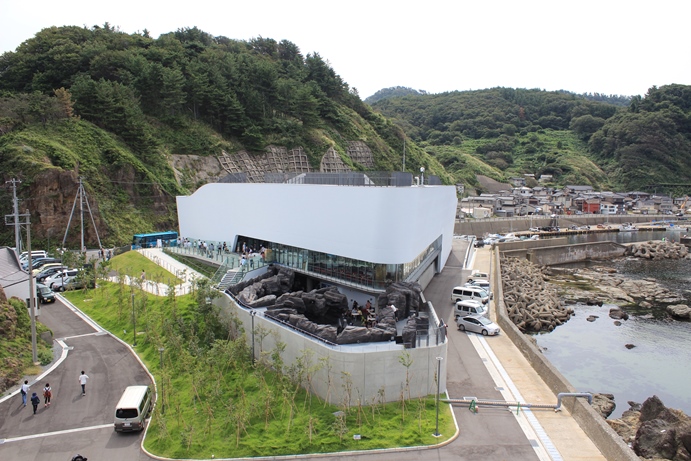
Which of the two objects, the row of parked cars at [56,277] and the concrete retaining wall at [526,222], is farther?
the concrete retaining wall at [526,222]

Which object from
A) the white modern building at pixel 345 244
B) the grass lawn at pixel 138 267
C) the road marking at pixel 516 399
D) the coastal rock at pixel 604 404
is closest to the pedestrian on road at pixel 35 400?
the white modern building at pixel 345 244

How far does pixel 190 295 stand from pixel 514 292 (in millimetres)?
24611

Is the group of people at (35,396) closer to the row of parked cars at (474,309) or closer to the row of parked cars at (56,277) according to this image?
the row of parked cars at (56,277)

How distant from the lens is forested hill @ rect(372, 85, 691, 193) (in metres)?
126

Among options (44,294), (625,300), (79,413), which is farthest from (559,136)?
(79,413)

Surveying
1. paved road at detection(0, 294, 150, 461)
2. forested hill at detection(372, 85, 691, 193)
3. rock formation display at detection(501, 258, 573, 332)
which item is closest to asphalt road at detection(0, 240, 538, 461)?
paved road at detection(0, 294, 150, 461)

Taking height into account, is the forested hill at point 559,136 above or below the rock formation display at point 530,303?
above

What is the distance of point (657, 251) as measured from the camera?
66.9 metres

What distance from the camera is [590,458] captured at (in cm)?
1353

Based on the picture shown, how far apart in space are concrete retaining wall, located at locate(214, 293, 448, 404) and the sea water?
1196 centimetres

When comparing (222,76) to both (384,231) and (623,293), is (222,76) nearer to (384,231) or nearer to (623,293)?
(384,231)

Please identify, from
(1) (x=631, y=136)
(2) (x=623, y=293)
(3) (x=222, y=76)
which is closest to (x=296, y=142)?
(3) (x=222, y=76)

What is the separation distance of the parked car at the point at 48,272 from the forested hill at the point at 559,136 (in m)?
88.8

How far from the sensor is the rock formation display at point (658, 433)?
16094mm
